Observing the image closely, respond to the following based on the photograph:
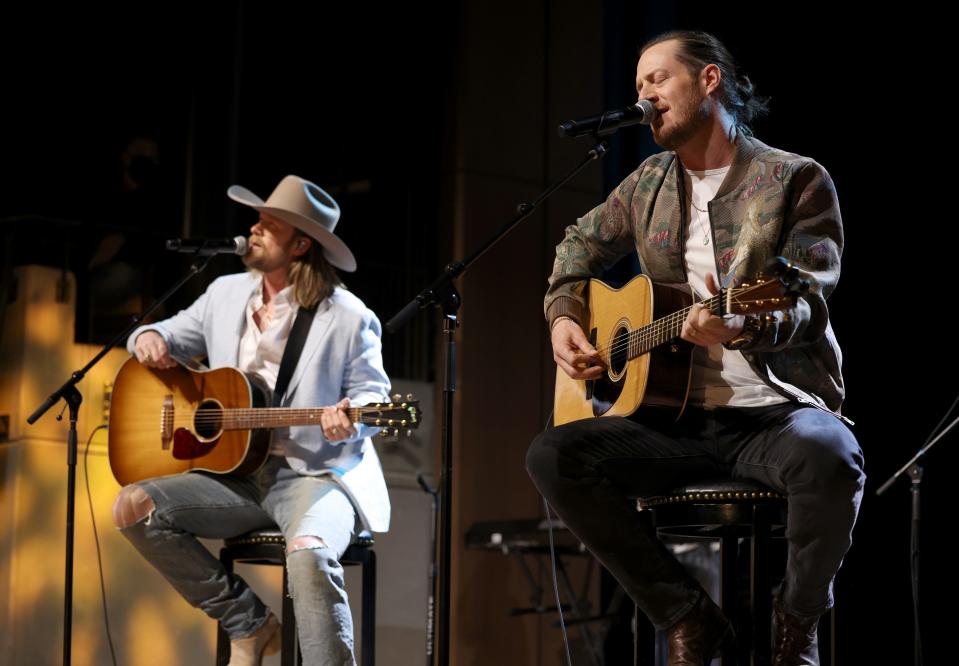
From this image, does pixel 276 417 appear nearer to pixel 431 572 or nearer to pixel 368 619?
pixel 368 619

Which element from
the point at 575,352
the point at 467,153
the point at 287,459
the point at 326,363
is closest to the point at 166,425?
the point at 287,459

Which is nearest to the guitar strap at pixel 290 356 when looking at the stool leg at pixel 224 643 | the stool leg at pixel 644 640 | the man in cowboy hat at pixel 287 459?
the man in cowboy hat at pixel 287 459

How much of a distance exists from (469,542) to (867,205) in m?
2.74

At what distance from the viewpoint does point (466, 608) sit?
22.8 feet

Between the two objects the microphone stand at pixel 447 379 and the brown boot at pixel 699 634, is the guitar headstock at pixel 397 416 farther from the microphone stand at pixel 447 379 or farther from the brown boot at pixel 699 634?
the brown boot at pixel 699 634

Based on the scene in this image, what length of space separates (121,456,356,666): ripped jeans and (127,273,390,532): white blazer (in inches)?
2.9

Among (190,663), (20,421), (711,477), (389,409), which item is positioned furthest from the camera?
(190,663)

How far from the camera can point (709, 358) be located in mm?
3262

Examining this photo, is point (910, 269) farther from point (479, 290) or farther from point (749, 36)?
point (479, 290)

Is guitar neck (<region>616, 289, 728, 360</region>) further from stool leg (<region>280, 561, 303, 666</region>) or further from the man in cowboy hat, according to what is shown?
stool leg (<region>280, 561, 303, 666</region>)

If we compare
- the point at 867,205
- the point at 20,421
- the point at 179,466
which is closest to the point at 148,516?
the point at 179,466

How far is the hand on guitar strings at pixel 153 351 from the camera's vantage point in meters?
4.46

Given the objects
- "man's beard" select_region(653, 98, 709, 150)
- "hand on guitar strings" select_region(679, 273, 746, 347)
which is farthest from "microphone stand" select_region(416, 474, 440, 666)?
"hand on guitar strings" select_region(679, 273, 746, 347)

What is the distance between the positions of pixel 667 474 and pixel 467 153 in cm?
422
